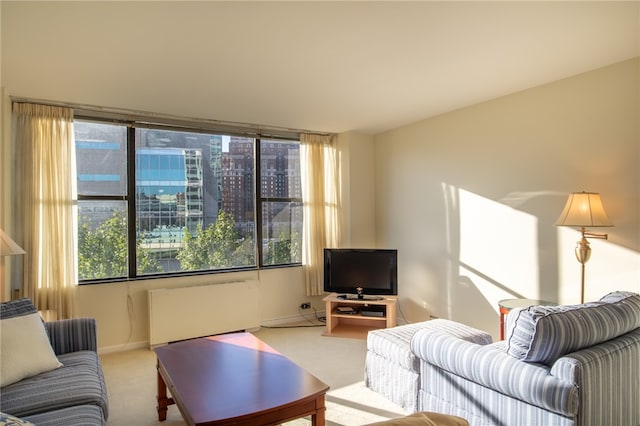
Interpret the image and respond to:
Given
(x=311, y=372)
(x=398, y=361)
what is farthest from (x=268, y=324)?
(x=398, y=361)

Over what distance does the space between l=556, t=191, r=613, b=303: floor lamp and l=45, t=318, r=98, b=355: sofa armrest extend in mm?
3453

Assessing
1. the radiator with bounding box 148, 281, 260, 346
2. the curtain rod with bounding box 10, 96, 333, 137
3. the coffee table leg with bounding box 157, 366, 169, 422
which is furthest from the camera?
the radiator with bounding box 148, 281, 260, 346

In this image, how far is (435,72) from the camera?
9.48ft

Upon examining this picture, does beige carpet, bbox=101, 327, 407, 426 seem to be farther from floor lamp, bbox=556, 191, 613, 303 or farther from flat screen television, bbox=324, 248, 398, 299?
floor lamp, bbox=556, 191, 613, 303

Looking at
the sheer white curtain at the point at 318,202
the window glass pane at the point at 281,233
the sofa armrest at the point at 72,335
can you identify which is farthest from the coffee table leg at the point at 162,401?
the sheer white curtain at the point at 318,202

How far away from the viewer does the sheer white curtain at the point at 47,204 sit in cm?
346

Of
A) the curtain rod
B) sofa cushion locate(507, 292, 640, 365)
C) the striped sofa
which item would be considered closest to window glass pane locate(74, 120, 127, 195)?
the curtain rod

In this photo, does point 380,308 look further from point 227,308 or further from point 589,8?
point 589,8

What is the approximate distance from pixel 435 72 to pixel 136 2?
2050 mm

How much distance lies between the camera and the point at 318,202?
4.96m

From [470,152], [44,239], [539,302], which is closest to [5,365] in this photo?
[44,239]

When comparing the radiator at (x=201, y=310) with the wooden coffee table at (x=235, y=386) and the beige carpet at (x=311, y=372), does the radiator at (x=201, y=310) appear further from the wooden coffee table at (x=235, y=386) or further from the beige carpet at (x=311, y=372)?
the wooden coffee table at (x=235, y=386)

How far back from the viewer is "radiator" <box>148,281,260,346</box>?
13.1 feet

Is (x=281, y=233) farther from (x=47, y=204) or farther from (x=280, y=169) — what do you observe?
(x=47, y=204)
